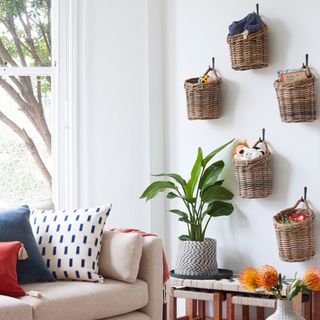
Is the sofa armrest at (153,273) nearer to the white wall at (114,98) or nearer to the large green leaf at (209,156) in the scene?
the large green leaf at (209,156)

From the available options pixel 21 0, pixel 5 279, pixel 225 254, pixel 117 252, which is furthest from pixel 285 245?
pixel 21 0

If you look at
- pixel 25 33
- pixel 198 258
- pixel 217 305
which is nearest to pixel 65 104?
pixel 25 33

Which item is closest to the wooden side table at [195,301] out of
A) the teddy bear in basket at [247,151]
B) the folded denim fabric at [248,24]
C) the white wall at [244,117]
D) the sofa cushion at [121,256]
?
the white wall at [244,117]

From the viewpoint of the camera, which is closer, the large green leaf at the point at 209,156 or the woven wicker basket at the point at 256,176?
the woven wicker basket at the point at 256,176

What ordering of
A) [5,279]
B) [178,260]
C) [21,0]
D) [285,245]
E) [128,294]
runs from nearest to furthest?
[5,279] → [128,294] → [285,245] → [178,260] → [21,0]

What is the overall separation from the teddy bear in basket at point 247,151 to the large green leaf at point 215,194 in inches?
8.5

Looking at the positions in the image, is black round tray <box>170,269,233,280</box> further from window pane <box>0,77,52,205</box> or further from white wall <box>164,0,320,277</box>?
window pane <box>0,77,52,205</box>

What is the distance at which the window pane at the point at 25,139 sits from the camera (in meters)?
4.85

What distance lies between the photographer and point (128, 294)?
357 cm

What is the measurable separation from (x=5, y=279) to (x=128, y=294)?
609mm

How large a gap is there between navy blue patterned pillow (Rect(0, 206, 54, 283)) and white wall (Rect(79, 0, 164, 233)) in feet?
4.14

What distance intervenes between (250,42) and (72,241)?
5.22 feet

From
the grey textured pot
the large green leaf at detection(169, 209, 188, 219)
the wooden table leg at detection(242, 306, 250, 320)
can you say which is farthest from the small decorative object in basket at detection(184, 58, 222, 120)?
the wooden table leg at detection(242, 306, 250, 320)

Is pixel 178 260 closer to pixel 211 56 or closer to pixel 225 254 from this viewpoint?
pixel 225 254
